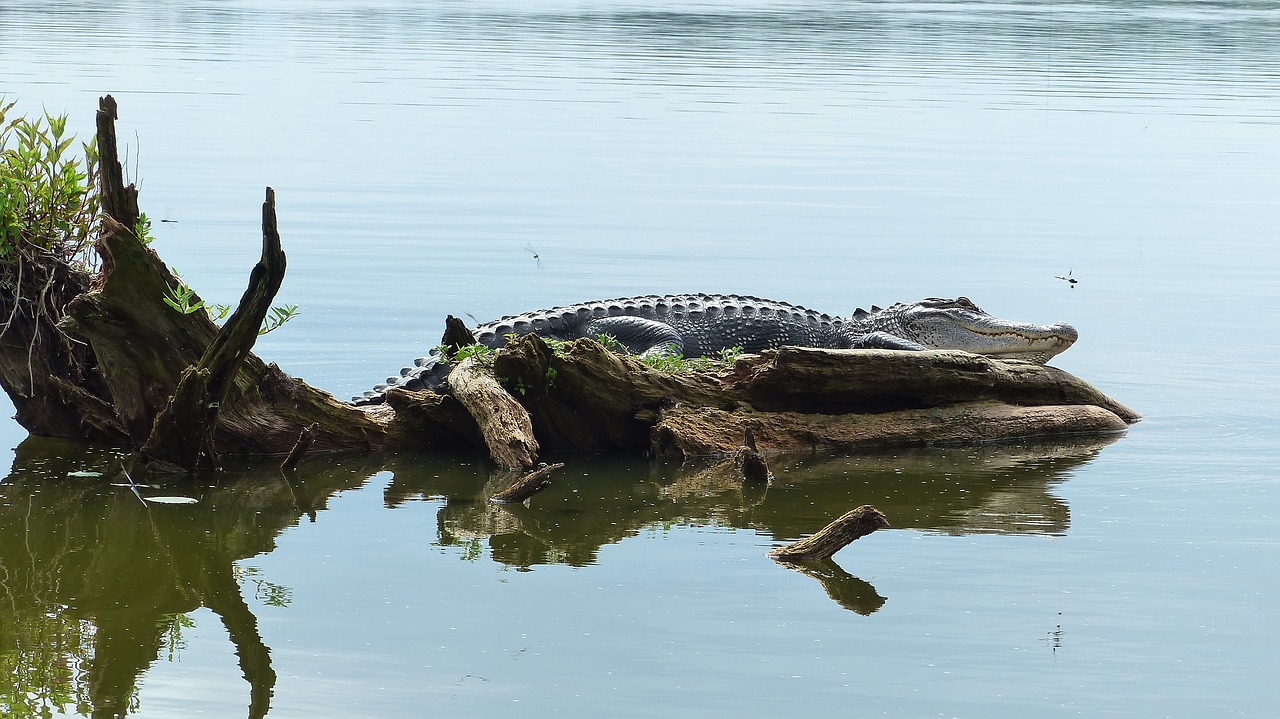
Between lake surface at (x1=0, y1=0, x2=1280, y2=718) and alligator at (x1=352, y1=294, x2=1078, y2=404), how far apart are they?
2.46 feet

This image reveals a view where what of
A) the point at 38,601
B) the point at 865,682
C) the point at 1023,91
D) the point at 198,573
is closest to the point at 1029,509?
the point at 865,682

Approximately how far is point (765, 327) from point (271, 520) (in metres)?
4.08

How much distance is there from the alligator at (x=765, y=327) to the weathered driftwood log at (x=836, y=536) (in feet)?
10.4

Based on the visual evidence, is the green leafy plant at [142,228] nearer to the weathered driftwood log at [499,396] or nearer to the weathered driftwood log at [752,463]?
the weathered driftwood log at [499,396]

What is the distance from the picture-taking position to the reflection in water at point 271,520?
16.7 ft

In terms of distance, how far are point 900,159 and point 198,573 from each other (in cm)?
1501

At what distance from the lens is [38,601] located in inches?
217

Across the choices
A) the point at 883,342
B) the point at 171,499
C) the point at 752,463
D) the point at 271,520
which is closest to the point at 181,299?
the point at 171,499

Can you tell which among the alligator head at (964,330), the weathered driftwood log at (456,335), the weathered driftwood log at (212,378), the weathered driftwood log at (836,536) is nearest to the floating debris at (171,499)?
the weathered driftwood log at (212,378)

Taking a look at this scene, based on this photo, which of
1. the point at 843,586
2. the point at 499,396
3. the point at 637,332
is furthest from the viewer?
the point at 637,332

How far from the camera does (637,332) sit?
367 inches

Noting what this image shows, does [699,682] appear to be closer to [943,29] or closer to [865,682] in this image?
[865,682]

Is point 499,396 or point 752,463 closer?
point 752,463

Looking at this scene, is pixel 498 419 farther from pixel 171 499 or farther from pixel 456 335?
pixel 171 499
